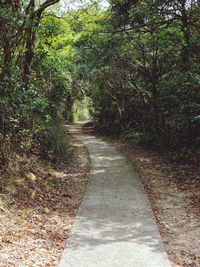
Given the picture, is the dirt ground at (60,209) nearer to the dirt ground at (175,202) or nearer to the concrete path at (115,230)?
the dirt ground at (175,202)

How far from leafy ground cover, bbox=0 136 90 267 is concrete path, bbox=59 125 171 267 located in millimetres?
250

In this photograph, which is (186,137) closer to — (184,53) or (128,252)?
(184,53)

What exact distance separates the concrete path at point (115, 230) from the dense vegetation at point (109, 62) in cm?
242

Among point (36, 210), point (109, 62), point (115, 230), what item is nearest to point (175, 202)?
point (115, 230)

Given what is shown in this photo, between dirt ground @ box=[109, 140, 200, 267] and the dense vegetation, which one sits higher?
the dense vegetation

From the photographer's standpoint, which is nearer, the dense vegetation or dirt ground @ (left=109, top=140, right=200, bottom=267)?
dirt ground @ (left=109, top=140, right=200, bottom=267)

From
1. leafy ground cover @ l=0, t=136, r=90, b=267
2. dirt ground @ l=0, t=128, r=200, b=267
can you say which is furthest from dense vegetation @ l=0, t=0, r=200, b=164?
dirt ground @ l=0, t=128, r=200, b=267

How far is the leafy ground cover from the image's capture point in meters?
5.04

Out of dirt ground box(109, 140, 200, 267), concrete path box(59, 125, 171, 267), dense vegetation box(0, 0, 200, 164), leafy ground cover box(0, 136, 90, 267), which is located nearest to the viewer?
concrete path box(59, 125, 171, 267)

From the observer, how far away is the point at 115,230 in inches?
240

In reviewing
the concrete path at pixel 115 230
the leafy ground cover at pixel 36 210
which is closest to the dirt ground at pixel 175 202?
the concrete path at pixel 115 230

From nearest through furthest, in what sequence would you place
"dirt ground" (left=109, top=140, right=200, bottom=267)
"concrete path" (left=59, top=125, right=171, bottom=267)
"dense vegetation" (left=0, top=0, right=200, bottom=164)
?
"concrete path" (left=59, top=125, right=171, bottom=267)
"dirt ground" (left=109, top=140, right=200, bottom=267)
"dense vegetation" (left=0, top=0, right=200, bottom=164)

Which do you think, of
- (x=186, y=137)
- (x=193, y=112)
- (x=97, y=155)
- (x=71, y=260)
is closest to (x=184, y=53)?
(x=193, y=112)

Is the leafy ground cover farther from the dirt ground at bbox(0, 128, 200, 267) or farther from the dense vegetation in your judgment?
the dense vegetation
